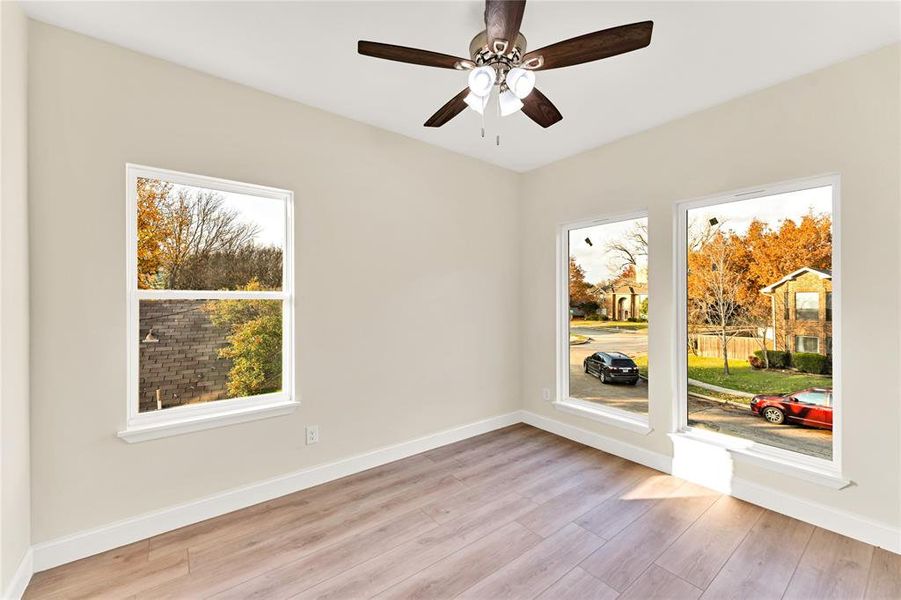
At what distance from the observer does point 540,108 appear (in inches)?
83.2

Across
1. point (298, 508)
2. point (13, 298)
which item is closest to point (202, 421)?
point (298, 508)

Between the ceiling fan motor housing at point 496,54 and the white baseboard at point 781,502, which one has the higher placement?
the ceiling fan motor housing at point 496,54

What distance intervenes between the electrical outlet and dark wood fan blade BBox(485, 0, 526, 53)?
2.56 meters

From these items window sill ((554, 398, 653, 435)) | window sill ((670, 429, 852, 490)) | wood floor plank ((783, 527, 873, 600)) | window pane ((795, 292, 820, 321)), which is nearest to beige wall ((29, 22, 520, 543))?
window sill ((554, 398, 653, 435))

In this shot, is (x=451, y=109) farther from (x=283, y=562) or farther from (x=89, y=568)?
(x=89, y=568)

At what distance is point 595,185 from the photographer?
137 inches

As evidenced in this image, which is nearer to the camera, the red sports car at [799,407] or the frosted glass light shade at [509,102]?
the frosted glass light shade at [509,102]

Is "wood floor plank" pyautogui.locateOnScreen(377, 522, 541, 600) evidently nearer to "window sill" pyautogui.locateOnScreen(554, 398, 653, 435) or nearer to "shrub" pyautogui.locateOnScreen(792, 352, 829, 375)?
"window sill" pyautogui.locateOnScreen(554, 398, 653, 435)

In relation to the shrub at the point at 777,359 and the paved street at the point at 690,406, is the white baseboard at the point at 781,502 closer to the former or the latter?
the paved street at the point at 690,406

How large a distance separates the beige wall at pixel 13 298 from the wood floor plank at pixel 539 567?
6.60 ft

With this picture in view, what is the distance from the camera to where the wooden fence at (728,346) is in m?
2.71

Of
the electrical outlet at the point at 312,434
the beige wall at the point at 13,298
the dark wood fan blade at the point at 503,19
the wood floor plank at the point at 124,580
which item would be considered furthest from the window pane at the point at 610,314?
the beige wall at the point at 13,298

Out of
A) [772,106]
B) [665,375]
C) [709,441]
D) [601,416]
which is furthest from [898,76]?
[601,416]

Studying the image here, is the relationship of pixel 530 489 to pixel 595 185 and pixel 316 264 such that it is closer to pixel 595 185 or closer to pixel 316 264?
pixel 316 264
